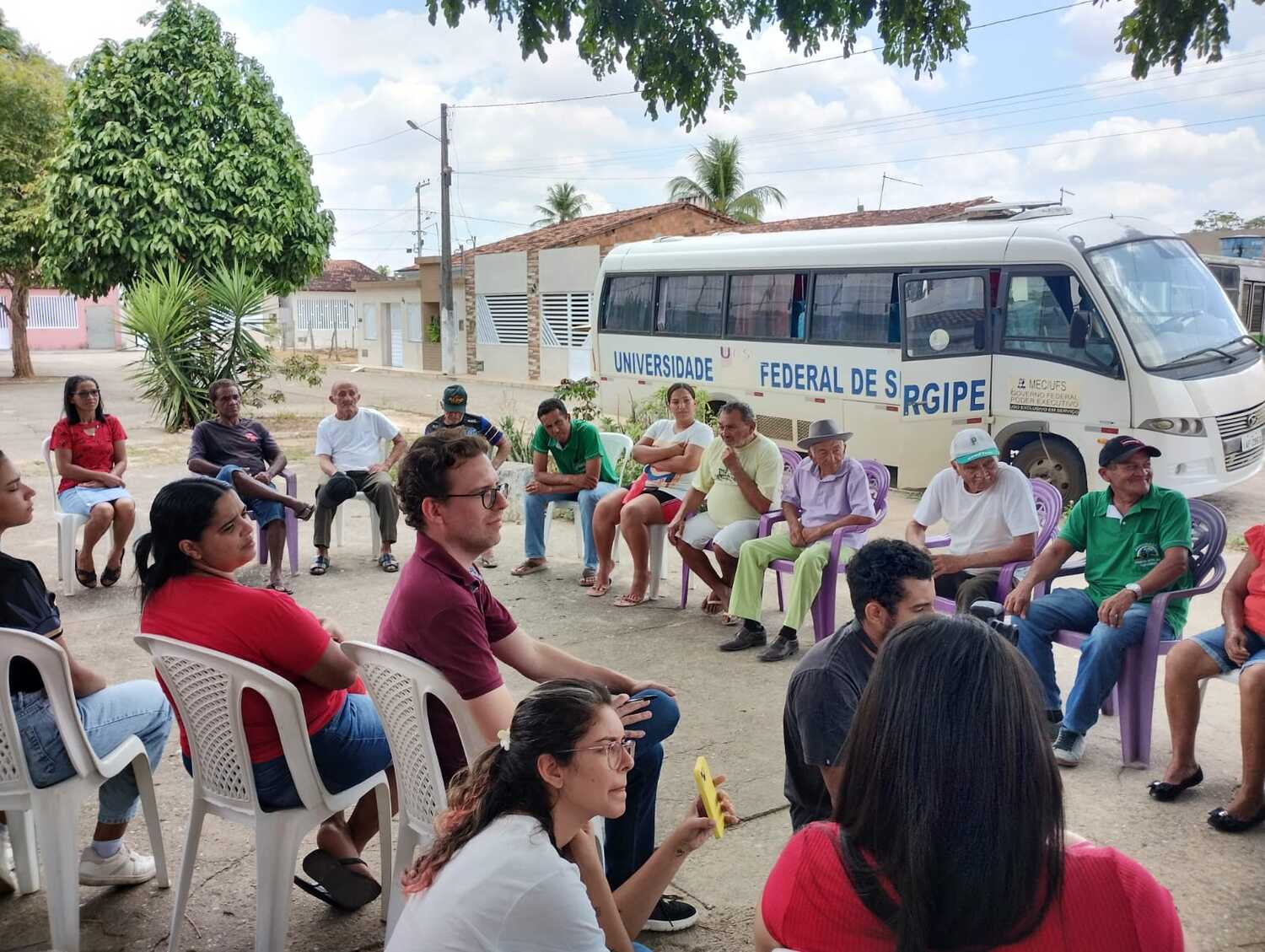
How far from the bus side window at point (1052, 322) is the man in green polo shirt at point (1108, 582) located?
571 cm

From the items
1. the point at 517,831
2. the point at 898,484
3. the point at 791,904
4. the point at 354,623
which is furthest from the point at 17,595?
the point at 898,484

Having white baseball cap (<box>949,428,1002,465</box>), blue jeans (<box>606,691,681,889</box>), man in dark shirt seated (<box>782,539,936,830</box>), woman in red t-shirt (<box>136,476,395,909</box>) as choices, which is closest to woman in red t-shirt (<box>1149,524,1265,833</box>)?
white baseball cap (<box>949,428,1002,465</box>)

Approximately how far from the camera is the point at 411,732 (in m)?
2.90

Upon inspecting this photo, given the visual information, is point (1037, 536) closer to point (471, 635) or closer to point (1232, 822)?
point (1232, 822)

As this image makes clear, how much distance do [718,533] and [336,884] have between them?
11.8 ft

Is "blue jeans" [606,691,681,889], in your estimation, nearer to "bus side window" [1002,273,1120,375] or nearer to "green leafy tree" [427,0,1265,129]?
"green leafy tree" [427,0,1265,129]

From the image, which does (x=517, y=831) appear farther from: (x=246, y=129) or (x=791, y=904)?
(x=246, y=129)

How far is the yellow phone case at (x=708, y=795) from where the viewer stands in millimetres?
2332

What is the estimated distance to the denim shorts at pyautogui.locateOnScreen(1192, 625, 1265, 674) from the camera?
386 cm

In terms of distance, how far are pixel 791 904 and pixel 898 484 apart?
386 inches

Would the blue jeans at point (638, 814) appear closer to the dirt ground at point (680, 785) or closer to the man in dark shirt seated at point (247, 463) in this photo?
the dirt ground at point (680, 785)

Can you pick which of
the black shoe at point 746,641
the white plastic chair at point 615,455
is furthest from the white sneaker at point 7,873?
the white plastic chair at point 615,455

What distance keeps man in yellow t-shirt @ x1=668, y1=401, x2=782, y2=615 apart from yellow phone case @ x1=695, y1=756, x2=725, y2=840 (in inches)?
157

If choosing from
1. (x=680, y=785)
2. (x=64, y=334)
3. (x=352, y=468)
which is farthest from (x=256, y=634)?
(x=64, y=334)
